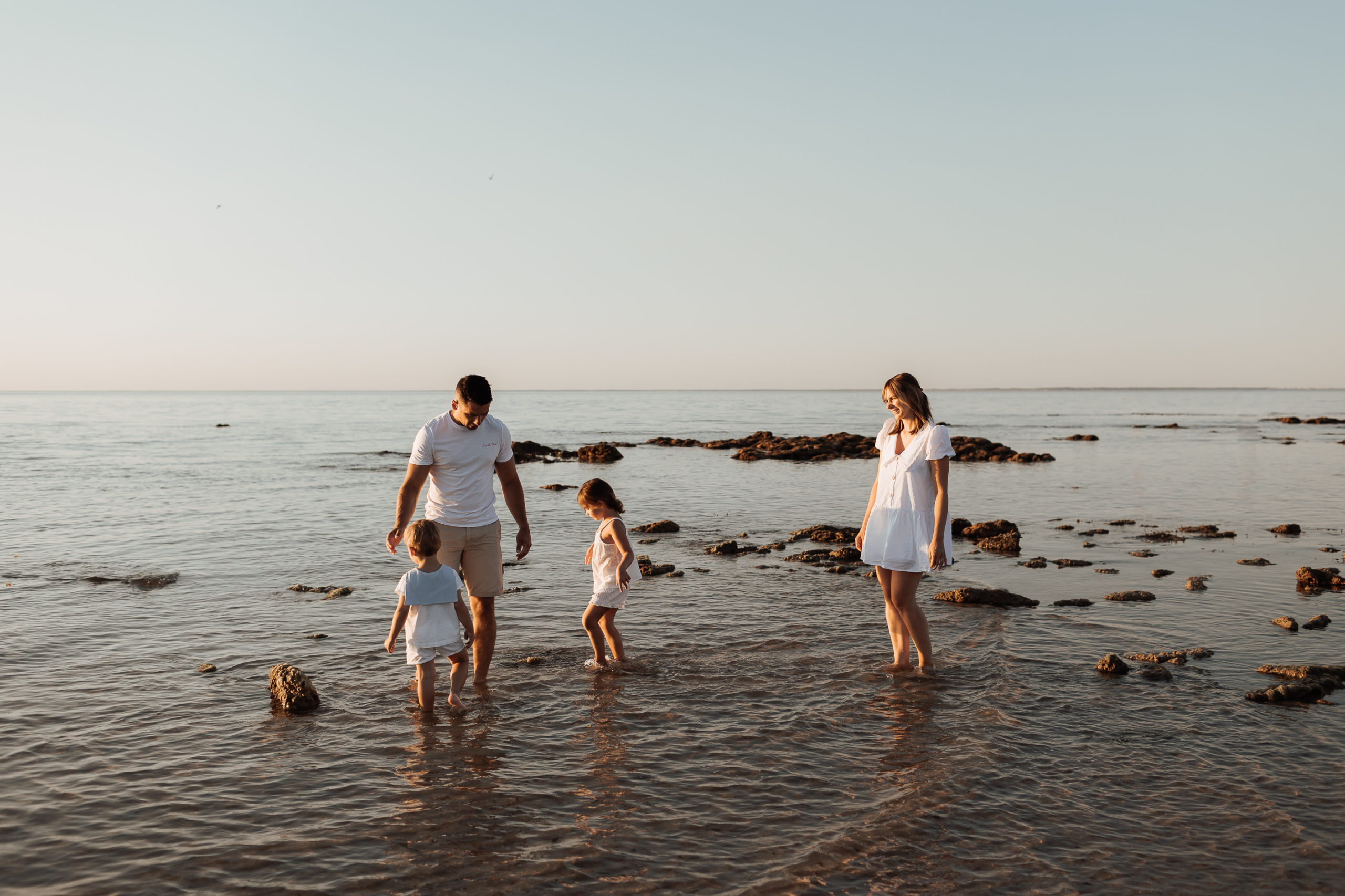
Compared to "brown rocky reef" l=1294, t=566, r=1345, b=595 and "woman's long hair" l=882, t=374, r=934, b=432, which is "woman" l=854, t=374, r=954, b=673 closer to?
"woman's long hair" l=882, t=374, r=934, b=432

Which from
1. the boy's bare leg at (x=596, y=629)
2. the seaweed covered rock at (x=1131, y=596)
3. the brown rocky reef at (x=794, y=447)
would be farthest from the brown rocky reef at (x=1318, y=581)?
the brown rocky reef at (x=794, y=447)

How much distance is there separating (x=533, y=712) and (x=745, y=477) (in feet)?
72.6

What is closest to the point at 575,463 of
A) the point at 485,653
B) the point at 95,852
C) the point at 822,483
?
the point at 822,483

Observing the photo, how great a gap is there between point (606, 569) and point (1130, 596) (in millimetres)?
6641

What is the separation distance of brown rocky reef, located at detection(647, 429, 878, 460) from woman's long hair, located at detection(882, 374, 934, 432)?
1182 inches

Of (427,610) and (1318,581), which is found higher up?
(427,610)

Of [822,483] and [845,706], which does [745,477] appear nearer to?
[822,483]

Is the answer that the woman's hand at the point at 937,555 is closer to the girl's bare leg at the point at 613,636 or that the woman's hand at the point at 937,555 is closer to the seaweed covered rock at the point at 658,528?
the girl's bare leg at the point at 613,636

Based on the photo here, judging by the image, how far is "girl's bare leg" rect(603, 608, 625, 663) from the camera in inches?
305

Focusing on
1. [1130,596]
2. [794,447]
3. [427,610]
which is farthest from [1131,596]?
[794,447]

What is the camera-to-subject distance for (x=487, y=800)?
199 inches

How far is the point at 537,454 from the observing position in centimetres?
4041

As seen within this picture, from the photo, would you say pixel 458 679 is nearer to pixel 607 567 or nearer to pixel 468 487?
pixel 468 487

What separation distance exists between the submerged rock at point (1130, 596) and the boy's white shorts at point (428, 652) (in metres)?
7.92
